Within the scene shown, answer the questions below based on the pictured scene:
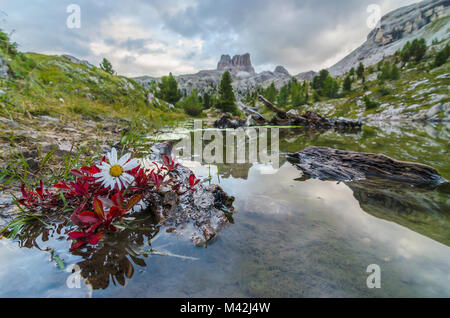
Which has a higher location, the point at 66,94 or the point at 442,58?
the point at 442,58

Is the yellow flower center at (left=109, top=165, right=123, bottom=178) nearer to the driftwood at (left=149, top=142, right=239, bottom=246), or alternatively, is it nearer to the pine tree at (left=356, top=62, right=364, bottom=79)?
the driftwood at (left=149, top=142, right=239, bottom=246)

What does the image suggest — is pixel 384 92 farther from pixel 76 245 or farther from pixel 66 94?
pixel 76 245

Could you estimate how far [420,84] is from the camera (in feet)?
110

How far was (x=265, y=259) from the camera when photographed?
1.29 meters

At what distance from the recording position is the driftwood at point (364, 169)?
3023 millimetres

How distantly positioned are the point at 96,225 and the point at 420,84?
170ft

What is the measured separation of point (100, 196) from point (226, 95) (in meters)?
35.0

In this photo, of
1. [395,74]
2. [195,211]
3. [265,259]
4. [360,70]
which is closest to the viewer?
[265,259]

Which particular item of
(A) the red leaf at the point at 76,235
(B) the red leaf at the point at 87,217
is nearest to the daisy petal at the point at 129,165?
(B) the red leaf at the point at 87,217

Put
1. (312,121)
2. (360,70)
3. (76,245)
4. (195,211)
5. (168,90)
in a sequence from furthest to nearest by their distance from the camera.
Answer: (360,70)
(168,90)
(312,121)
(195,211)
(76,245)

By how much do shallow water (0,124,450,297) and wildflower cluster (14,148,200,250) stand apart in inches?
6.1

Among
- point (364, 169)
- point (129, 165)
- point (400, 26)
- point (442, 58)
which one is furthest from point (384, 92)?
point (400, 26)

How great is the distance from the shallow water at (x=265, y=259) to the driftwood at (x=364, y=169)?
3.79 feet

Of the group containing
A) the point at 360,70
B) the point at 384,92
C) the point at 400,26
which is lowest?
the point at 384,92
